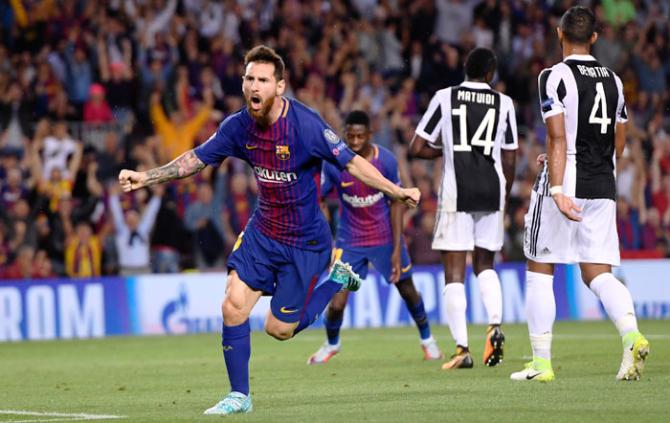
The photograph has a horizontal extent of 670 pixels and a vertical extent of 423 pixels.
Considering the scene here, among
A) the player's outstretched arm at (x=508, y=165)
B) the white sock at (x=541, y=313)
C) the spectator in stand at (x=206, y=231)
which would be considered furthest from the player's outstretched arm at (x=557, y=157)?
the spectator in stand at (x=206, y=231)

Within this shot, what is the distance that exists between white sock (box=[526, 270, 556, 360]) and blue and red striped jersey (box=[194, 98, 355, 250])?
1892 mm

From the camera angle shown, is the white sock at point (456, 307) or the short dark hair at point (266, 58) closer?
the short dark hair at point (266, 58)

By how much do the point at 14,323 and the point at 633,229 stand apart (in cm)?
986

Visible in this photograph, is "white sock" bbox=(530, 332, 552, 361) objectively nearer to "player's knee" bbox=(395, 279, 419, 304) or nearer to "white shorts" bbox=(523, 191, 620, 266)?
"white shorts" bbox=(523, 191, 620, 266)

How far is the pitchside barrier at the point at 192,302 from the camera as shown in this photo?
1945 centimetres

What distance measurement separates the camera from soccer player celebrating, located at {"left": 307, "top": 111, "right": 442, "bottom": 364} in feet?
45.1

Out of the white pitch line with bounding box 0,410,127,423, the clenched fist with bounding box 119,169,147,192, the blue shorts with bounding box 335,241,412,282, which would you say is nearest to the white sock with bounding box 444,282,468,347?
the blue shorts with bounding box 335,241,412,282

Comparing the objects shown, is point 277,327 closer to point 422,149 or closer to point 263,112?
point 263,112

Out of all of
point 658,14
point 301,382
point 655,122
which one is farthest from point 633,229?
point 301,382

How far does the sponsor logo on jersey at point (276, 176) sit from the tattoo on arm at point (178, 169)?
0.41m

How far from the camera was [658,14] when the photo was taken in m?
26.9

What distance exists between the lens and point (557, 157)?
9.96 metres

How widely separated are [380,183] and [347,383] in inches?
106

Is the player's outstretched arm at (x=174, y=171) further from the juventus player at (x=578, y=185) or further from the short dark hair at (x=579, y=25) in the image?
the short dark hair at (x=579, y=25)
